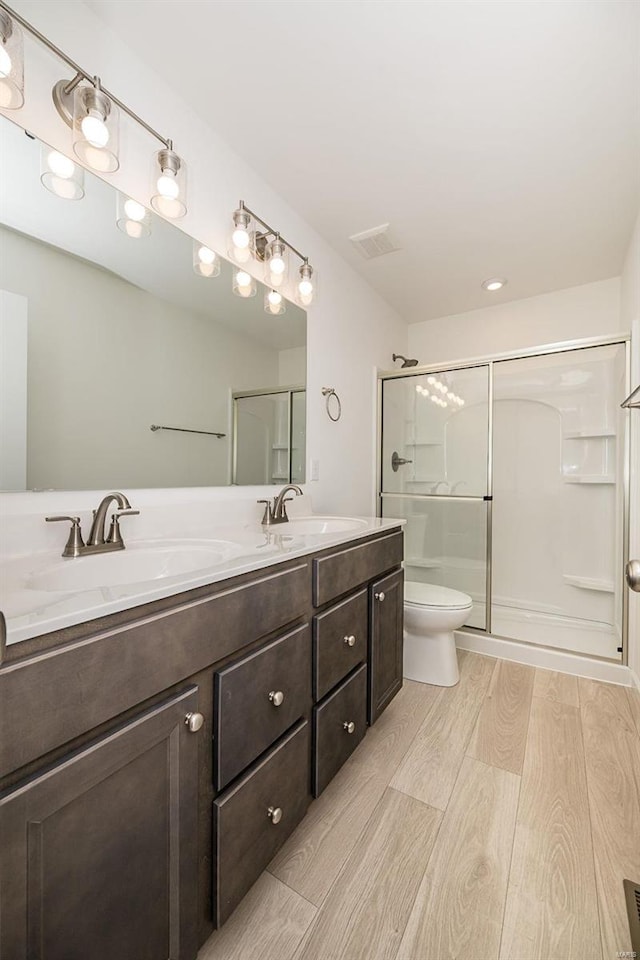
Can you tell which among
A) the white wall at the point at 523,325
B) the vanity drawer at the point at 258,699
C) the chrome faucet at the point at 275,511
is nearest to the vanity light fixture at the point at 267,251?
the chrome faucet at the point at 275,511

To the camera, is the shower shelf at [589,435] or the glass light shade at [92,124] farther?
the shower shelf at [589,435]

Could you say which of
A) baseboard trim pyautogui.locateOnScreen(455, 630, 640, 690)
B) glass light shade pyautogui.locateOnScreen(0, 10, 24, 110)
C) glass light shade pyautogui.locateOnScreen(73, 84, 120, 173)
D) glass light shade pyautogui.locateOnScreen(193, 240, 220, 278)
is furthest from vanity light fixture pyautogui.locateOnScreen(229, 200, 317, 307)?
baseboard trim pyautogui.locateOnScreen(455, 630, 640, 690)

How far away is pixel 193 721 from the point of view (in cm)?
72

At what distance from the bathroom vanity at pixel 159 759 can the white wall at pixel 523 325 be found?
8.68ft

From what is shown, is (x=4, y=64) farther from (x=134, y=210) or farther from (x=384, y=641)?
(x=384, y=641)

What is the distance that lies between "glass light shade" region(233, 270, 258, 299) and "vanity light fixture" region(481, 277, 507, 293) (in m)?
1.75

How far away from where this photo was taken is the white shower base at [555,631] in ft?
7.45

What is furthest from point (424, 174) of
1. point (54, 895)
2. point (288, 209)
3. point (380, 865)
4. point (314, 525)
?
point (380, 865)

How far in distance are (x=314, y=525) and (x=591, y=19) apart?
1.82 metres

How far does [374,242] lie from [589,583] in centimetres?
249

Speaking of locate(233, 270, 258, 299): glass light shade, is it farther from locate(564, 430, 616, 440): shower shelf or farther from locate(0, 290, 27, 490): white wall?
locate(564, 430, 616, 440): shower shelf

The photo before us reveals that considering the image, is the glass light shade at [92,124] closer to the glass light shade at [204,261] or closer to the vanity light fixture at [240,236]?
the glass light shade at [204,261]

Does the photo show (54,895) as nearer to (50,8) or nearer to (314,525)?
(314,525)

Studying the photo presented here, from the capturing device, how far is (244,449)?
1670 millimetres
